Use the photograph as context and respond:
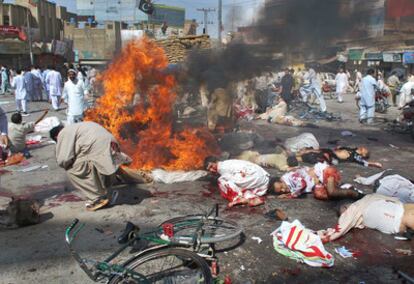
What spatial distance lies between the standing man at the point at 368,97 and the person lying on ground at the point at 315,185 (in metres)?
8.32

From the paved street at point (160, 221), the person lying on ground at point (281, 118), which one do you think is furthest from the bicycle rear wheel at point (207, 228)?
the person lying on ground at point (281, 118)

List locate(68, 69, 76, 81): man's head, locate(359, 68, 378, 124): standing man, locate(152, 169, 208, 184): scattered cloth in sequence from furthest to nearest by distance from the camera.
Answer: locate(359, 68, 378, 124): standing man < locate(68, 69, 76, 81): man's head < locate(152, 169, 208, 184): scattered cloth

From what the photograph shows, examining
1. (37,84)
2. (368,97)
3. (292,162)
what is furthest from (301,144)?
(37,84)

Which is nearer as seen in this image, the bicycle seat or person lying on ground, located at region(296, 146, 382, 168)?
the bicycle seat

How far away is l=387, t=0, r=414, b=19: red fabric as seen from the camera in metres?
5.31

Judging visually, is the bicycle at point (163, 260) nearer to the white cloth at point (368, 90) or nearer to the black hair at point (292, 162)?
the black hair at point (292, 162)

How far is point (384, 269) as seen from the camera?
407cm

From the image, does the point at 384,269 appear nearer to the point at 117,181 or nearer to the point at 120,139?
the point at 117,181

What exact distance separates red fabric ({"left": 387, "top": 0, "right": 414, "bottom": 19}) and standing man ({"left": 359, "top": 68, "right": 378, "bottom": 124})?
786cm

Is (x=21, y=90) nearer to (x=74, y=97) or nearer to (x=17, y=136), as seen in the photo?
(x=74, y=97)

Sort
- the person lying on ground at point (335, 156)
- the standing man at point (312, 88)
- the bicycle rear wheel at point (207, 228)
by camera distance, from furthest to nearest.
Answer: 1. the standing man at point (312, 88)
2. the person lying on ground at point (335, 156)
3. the bicycle rear wheel at point (207, 228)

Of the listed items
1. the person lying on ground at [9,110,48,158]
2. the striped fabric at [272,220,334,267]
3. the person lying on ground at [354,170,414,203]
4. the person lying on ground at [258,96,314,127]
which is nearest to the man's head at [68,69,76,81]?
the person lying on ground at [9,110,48,158]

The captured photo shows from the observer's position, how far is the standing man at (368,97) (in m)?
13.3

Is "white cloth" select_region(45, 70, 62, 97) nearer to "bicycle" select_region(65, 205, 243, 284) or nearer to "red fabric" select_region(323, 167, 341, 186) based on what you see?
"red fabric" select_region(323, 167, 341, 186)
